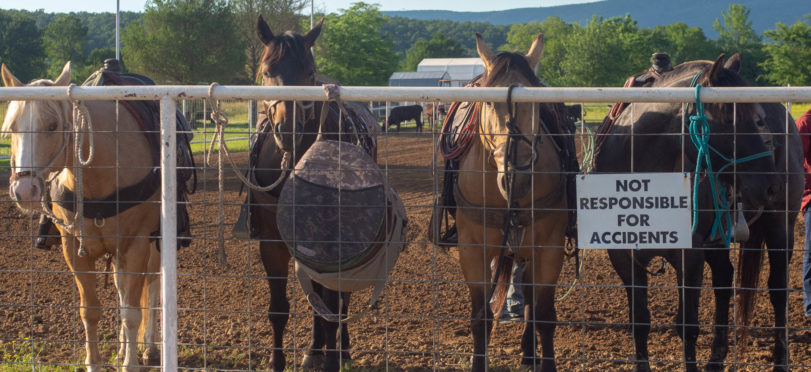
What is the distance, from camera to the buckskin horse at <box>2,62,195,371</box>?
3.46 m

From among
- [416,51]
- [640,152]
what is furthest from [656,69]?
[416,51]

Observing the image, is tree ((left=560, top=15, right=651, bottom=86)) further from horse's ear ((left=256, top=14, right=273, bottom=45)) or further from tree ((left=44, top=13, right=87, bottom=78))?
tree ((left=44, top=13, right=87, bottom=78))

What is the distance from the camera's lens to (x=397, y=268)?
7277mm

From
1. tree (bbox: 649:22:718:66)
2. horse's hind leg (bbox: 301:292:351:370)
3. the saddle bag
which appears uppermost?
tree (bbox: 649:22:718:66)

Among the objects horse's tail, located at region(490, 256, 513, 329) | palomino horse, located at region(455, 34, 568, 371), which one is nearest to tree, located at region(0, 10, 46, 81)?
horse's tail, located at region(490, 256, 513, 329)

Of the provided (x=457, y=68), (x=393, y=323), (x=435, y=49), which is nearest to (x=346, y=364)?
(x=393, y=323)

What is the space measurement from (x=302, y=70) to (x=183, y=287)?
9.94 feet

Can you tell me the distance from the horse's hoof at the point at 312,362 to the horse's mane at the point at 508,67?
7.32ft

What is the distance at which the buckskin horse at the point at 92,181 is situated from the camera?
11.4 ft

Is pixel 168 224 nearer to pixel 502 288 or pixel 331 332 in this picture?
pixel 331 332

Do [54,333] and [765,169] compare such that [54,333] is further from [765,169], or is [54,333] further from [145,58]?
[145,58]

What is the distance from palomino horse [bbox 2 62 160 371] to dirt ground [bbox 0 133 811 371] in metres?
0.28

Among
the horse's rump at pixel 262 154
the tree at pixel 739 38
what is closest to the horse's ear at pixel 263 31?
the horse's rump at pixel 262 154

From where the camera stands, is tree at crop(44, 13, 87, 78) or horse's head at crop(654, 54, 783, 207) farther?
tree at crop(44, 13, 87, 78)
